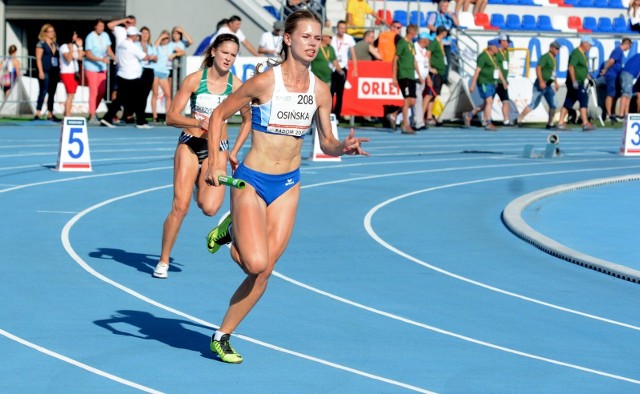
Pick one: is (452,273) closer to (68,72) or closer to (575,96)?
(68,72)

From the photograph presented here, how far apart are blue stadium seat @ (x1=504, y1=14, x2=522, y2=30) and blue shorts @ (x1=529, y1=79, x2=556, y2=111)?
25.1ft

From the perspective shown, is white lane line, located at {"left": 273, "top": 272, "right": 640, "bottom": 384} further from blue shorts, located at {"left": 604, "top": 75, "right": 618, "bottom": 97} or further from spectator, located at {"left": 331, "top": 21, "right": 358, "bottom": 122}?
blue shorts, located at {"left": 604, "top": 75, "right": 618, "bottom": 97}

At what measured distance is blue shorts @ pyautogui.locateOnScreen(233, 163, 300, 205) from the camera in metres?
7.56

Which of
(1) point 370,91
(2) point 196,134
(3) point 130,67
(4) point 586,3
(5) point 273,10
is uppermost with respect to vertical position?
(4) point 586,3

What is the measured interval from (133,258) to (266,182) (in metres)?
4.02

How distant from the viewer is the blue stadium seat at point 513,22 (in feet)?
124

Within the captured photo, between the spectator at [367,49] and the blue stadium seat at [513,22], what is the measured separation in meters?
9.63

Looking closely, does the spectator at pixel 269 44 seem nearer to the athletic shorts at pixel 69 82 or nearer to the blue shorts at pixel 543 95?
the athletic shorts at pixel 69 82

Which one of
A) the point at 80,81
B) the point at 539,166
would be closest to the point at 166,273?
the point at 539,166

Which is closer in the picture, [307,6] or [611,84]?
[307,6]

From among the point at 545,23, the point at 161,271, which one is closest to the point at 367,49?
the point at 545,23

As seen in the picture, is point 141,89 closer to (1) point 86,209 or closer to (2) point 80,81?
(2) point 80,81

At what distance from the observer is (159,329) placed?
8.44 meters

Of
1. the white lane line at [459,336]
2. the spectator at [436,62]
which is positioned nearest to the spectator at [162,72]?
the spectator at [436,62]
